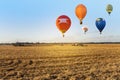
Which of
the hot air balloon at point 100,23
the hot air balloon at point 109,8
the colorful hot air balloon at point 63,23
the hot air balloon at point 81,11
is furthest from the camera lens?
the hot air balloon at point 109,8

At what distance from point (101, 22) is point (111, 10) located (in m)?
7.94

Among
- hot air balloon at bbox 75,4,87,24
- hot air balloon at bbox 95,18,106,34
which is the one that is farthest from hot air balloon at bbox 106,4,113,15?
hot air balloon at bbox 75,4,87,24

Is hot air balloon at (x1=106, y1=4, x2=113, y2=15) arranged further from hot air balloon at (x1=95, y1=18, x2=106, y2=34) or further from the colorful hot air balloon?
the colorful hot air balloon

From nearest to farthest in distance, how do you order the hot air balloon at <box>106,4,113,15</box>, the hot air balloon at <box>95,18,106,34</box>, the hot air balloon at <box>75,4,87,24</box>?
the hot air balloon at <box>75,4,87,24</box> < the hot air balloon at <box>95,18,106,34</box> < the hot air balloon at <box>106,4,113,15</box>

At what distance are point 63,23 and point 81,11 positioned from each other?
176 inches

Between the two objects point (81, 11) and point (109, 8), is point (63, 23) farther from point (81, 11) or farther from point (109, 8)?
point (109, 8)

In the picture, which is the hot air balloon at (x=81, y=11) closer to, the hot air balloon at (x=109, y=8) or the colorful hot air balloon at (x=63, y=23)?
the colorful hot air balloon at (x=63, y=23)

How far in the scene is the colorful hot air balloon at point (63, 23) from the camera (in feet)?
137

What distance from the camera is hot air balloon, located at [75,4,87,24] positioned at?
44.5m

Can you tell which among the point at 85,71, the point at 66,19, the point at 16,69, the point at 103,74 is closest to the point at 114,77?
the point at 103,74

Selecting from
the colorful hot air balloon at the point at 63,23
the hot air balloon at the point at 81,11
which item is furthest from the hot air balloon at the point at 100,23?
the colorful hot air balloon at the point at 63,23

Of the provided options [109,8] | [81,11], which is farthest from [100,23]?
[109,8]

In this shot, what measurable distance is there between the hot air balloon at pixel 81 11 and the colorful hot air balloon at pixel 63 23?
7.85 ft

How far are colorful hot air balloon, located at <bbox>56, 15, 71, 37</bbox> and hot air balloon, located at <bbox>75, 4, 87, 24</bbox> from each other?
2.39 metres
